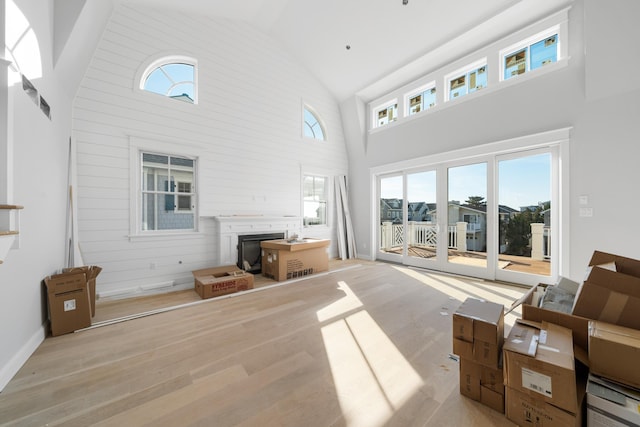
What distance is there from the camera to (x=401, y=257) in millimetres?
5504

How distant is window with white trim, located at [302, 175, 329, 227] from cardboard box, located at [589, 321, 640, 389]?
4964 millimetres

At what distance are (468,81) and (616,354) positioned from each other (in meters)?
4.75

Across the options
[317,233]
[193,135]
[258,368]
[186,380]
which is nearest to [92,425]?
[186,380]

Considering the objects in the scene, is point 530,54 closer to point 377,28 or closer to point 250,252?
point 377,28

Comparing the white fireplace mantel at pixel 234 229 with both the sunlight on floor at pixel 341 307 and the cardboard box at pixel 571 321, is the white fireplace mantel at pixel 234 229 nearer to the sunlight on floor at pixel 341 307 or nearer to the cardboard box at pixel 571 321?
the sunlight on floor at pixel 341 307

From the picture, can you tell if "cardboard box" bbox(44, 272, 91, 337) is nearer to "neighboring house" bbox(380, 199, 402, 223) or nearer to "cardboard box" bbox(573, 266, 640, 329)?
"cardboard box" bbox(573, 266, 640, 329)

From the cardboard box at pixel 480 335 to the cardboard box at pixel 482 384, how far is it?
0.07 meters

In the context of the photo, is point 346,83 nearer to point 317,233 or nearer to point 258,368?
point 317,233

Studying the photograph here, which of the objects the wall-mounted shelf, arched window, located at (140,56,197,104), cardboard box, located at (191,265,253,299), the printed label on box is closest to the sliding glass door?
the printed label on box

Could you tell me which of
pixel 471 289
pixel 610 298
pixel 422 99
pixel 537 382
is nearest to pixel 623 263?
pixel 610 298

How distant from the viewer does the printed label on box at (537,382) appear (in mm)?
1187

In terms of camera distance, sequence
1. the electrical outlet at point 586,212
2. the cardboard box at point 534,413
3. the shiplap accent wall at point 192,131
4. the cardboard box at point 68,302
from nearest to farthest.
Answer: the cardboard box at point 534,413, the cardboard box at point 68,302, the electrical outlet at point 586,212, the shiplap accent wall at point 192,131

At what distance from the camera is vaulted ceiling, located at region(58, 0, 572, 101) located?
3611 mm

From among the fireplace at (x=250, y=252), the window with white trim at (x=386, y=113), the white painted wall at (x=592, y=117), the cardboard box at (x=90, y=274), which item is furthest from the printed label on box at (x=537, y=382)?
the window with white trim at (x=386, y=113)
